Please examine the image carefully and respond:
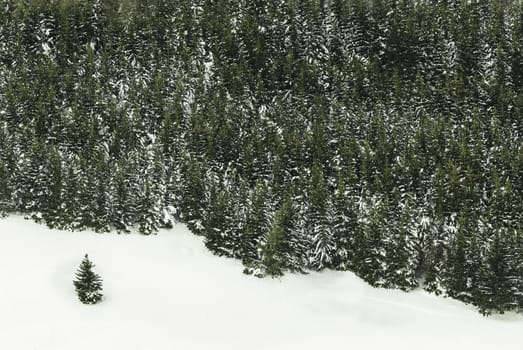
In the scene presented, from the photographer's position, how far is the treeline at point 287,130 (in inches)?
1331

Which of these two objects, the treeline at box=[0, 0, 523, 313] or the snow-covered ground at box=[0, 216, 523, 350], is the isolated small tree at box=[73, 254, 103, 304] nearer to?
the snow-covered ground at box=[0, 216, 523, 350]

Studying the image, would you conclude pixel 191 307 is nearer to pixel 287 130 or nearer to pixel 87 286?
pixel 87 286

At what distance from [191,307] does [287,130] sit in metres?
21.4

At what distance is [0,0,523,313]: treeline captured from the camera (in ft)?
111

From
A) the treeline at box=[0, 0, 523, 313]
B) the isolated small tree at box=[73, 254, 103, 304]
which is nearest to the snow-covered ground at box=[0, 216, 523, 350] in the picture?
the isolated small tree at box=[73, 254, 103, 304]

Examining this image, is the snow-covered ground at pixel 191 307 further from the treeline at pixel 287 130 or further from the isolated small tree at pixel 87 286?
the treeline at pixel 287 130

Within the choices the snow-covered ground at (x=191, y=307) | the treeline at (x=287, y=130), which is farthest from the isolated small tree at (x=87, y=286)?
the treeline at (x=287, y=130)

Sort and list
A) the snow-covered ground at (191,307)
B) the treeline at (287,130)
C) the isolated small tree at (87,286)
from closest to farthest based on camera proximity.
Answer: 1. the snow-covered ground at (191,307)
2. the isolated small tree at (87,286)
3. the treeline at (287,130)

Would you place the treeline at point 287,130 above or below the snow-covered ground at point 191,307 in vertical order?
above

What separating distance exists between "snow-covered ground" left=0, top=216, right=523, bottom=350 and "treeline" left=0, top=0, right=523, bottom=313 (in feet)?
4.93

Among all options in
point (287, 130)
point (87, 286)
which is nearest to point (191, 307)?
point (87, 286)

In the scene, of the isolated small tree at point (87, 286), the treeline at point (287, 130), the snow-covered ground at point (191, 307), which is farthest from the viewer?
the treeline at point (287, 130)

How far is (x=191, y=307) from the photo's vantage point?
94.3 feet

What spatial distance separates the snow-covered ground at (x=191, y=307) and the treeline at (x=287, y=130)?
1502 mm
